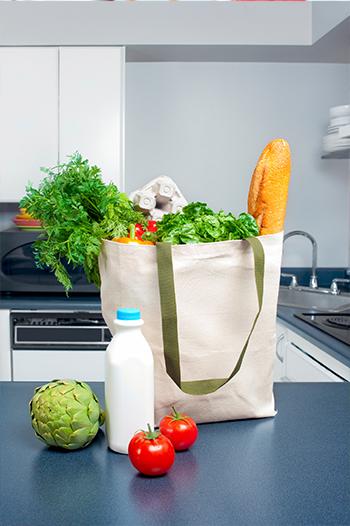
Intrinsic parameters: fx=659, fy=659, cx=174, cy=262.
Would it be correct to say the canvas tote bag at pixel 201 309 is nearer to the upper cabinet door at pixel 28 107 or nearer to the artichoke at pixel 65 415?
the artichoke at pixel 65 415

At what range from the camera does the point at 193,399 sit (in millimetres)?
988

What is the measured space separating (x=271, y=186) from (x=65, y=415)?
44 centimetres

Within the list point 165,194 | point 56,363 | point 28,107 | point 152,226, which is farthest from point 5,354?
Result: point 152,226

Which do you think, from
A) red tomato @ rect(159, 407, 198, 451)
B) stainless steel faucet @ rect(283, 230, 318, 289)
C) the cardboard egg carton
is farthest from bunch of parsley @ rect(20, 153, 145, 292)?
stainless steel faucet @ rect(283, 230, 318, 289)

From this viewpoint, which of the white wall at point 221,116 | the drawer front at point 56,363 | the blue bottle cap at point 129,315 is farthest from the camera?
the white wall at point 221,116

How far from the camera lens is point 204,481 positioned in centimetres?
81

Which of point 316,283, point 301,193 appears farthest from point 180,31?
point 316,283

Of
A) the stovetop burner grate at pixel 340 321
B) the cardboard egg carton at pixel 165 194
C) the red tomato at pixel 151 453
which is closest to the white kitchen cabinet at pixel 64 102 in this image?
the cardboard egg carton at pixel 165 194

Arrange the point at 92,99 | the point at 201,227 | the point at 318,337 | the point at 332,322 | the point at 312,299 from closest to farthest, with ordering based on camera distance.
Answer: the point at 201,227, the point at 318,337, the point at 332,322, the point at 92,99, the point at 312,299

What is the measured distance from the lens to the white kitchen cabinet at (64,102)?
3018 mm

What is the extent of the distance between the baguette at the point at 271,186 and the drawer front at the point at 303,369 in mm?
983

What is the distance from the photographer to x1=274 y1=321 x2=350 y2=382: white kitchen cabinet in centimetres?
190

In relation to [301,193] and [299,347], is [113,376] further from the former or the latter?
[301,193]

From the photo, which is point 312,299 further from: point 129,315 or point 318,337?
point 129,315
